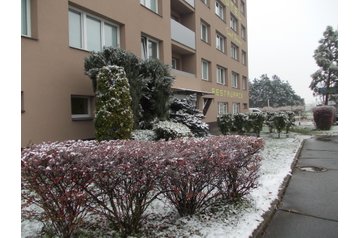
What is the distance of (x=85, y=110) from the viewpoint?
10055 mm

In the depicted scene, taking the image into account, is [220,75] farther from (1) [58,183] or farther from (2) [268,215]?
(1) [58,183]

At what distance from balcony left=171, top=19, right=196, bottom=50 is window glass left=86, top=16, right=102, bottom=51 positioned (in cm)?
→ 639

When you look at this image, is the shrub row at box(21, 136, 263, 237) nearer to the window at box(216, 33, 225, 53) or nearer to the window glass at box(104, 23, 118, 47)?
the window glass at box(104, 23, 118, 47)

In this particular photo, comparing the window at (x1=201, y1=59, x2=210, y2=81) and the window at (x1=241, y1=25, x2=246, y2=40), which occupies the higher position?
the window at (x1=241, y1=25, x2=246, y2=40)

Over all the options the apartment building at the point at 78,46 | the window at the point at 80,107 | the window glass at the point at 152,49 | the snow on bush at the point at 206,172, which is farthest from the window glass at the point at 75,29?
the snow on bush at the point at 206,172

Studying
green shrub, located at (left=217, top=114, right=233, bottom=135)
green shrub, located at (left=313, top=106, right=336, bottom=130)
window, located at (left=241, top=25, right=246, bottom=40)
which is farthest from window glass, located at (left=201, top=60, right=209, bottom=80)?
window, located at (left=241, top=25, right=246, bottom=40)

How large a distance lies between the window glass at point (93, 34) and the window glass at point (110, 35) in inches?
14.2

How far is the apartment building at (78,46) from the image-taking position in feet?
26.3

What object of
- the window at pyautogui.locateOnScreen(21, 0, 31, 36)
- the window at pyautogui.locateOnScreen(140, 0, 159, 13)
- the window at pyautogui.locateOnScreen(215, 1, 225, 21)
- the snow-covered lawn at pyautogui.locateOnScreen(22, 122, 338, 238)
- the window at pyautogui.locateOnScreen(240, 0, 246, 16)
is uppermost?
the window at pyautogui.locateOnScreen(240, 0, 246, 16)

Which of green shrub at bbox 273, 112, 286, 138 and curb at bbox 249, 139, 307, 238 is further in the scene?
green shrub at bbox 273, 112, 286, 138

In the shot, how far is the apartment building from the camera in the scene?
801 centimetres

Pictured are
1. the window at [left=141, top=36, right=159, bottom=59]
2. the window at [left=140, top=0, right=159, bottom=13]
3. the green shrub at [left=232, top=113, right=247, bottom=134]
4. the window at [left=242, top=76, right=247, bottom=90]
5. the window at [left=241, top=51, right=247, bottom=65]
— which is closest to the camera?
the window at [left=141, top=36, right=159, bottom=59]

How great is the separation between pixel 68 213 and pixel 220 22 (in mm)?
24333

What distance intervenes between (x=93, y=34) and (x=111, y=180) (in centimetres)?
851
